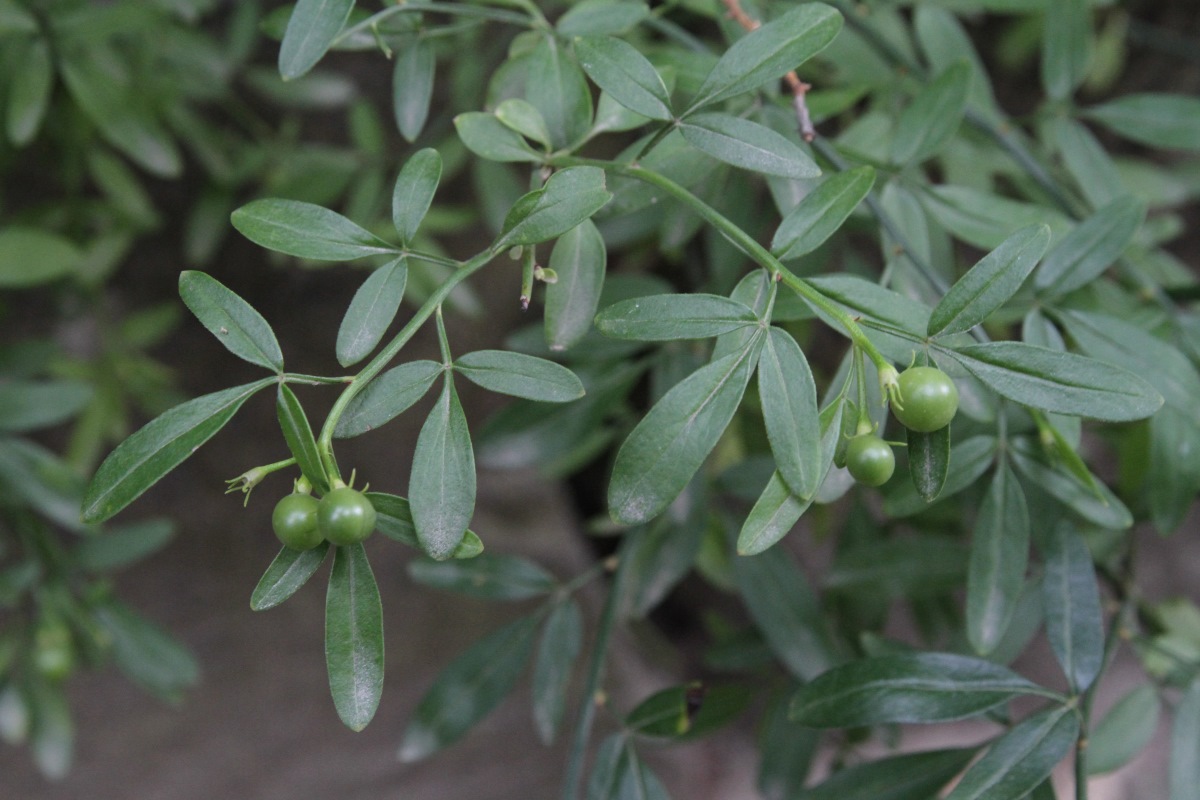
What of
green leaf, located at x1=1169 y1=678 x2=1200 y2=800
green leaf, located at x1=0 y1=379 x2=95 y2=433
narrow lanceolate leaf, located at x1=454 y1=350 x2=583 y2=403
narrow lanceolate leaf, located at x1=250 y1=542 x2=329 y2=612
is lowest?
green leaf, located at x1=1169 y1=678 x2=1200 y2=800

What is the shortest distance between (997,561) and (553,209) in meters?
0.50

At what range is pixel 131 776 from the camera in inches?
63.2

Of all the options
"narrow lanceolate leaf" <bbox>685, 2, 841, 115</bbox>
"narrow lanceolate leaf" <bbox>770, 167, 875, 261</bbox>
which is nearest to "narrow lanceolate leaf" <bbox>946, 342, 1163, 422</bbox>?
"narrow lanceolate leaf" <bbox>770, 167, 875, 261</bbox>

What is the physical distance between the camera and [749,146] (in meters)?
0.63

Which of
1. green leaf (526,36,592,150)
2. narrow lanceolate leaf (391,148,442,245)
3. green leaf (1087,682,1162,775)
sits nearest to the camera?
narrow lanceolate leaf (391,148,442,245)

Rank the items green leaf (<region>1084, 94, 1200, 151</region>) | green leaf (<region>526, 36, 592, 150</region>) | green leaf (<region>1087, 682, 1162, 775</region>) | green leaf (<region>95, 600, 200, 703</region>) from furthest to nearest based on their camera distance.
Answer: green leaf (<region>95, 600, 200, 703</region>), green leaf (<region>1084, 94, 1200, 151</region>), green leaf (<region>1087, 682, 1162, 775</region>), green leaf (<region>526, 36, 592, 150</region>)

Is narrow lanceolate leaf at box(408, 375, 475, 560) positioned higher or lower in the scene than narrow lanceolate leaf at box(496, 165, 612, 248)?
lower

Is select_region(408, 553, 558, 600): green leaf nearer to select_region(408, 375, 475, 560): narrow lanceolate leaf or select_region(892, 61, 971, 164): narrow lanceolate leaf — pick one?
select_region(408, 375, 475, 560): narrow lanceolate leaf

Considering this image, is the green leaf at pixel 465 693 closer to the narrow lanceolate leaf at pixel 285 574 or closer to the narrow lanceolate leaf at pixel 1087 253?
the narrow lanceolate leaf at pixel 285 574

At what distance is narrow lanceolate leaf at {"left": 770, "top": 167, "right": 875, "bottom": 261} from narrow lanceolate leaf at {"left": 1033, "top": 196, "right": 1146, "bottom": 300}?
0.96 feet

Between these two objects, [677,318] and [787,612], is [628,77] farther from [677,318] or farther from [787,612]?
[787,612]

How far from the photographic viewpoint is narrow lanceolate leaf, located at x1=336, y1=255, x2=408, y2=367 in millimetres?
595

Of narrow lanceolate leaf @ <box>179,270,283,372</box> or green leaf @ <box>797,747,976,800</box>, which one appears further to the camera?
green leaf @ <box>797,747,976,800</box>

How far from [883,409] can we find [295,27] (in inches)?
19.9
